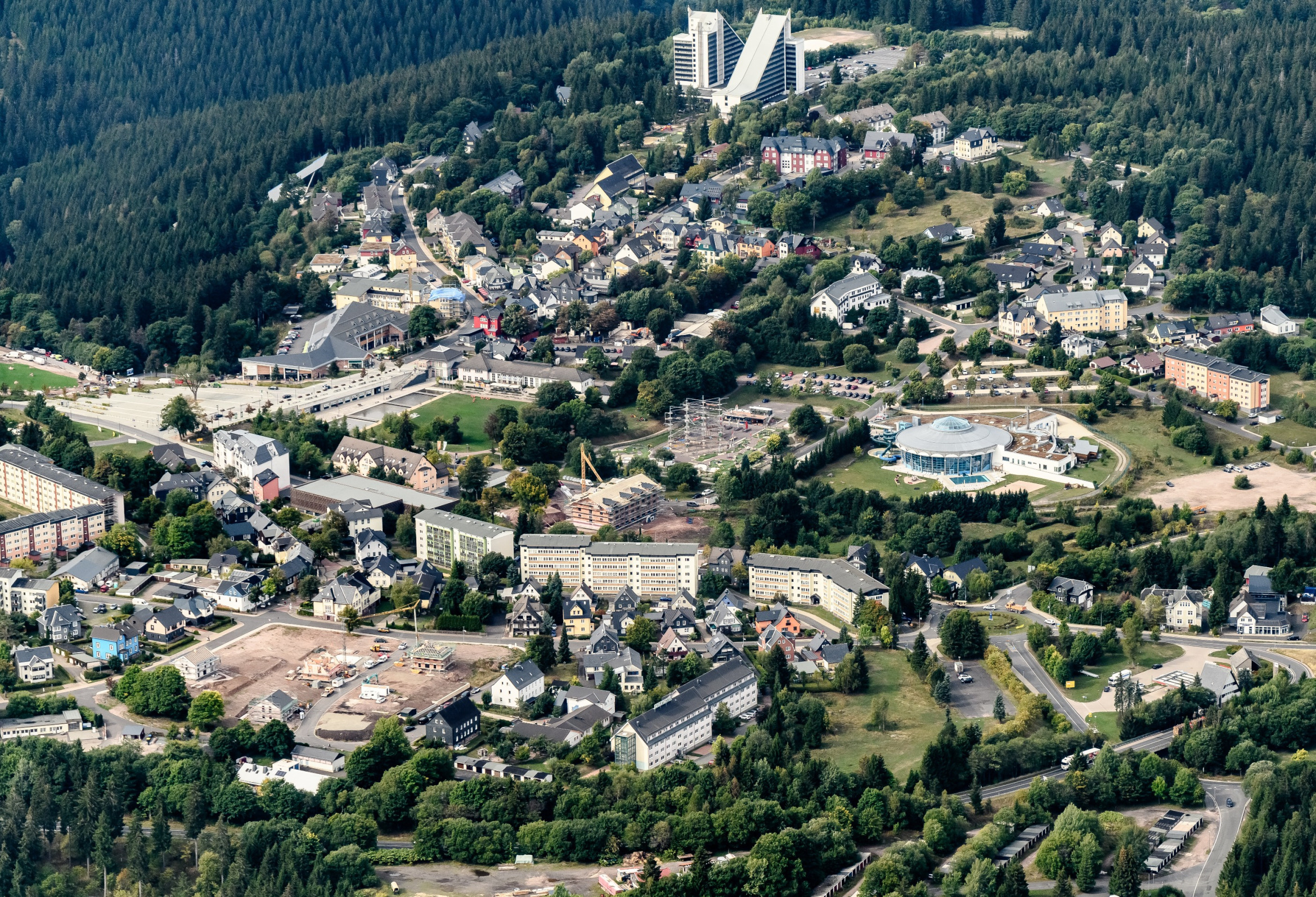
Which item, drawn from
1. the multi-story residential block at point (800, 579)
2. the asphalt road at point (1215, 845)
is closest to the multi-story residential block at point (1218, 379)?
the multi-story residential block at point (800, 579)

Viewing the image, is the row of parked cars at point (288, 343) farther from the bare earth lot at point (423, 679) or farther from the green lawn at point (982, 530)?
the green lawn at point (982, 530)

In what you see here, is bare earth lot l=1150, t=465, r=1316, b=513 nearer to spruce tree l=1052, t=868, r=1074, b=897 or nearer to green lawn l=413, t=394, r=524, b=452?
green lawn l=413, t=394, r=524, b=452

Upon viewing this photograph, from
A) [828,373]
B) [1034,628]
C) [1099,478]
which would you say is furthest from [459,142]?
[1034,628]

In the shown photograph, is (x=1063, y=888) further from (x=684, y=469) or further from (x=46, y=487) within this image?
(x=46, y=487)

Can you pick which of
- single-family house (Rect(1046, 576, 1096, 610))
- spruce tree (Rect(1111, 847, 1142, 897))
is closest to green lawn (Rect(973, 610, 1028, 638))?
single-family house (Rect(1046, 576, 1096, 610))

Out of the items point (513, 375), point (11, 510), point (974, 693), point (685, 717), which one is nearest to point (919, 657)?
point (974, 693)
